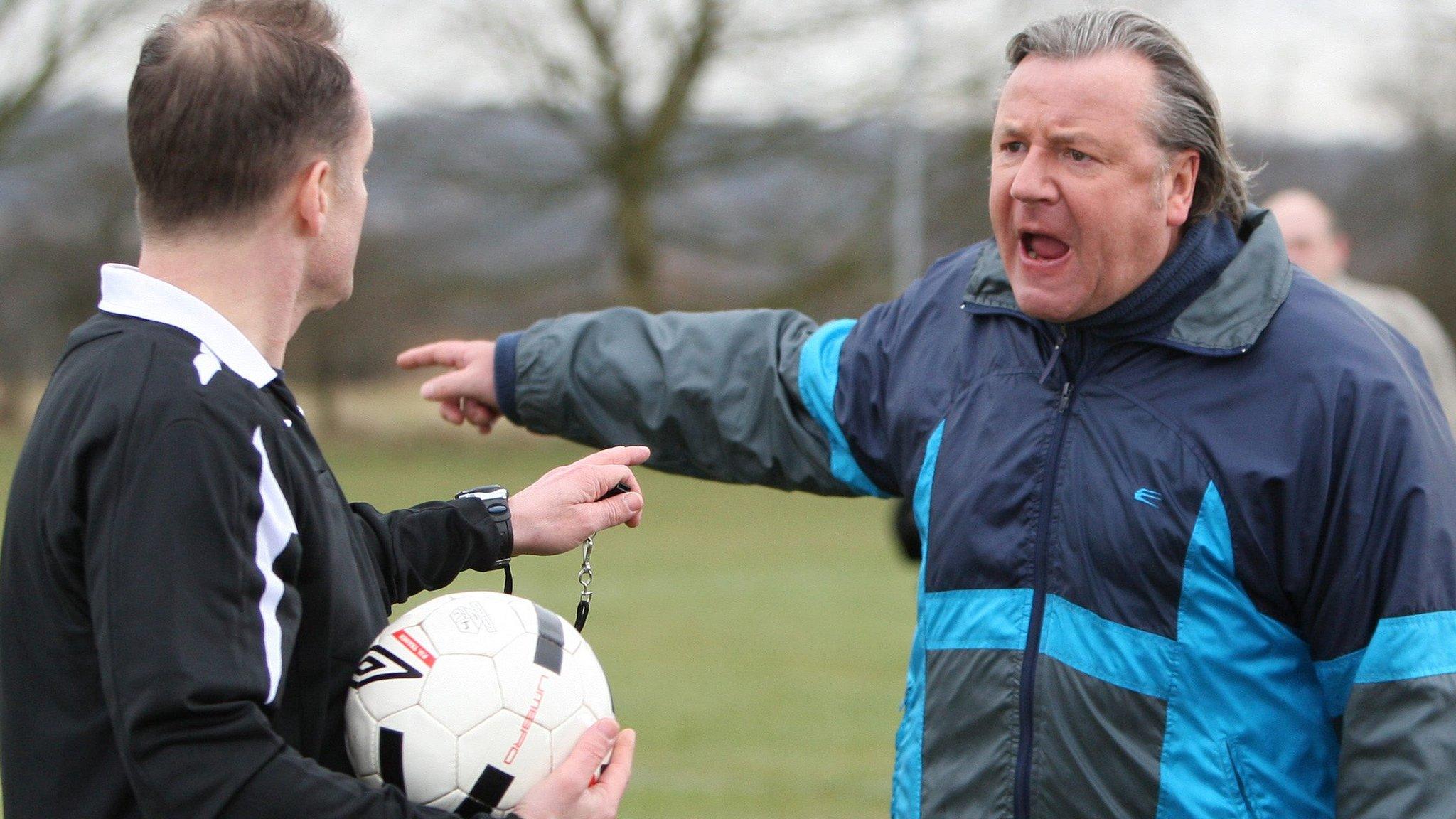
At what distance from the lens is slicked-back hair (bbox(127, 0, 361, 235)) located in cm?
194

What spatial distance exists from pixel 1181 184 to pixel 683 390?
1086mm

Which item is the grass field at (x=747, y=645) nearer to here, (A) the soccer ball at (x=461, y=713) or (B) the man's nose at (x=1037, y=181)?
(A) the soccer ball at (x=461, y=713)

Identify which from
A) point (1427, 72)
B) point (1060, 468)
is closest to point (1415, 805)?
point (1060, 468)

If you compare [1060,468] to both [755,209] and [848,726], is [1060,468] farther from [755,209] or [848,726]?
[755,209]

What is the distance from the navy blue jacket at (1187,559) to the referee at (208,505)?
2.50 feet

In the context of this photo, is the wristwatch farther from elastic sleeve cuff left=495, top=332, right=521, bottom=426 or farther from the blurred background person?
the blurred background person

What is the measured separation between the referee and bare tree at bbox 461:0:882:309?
22688mm

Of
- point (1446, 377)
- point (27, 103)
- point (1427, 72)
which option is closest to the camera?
point (1446, 377)

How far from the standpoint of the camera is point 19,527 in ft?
6.24

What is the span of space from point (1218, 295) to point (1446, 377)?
506cm

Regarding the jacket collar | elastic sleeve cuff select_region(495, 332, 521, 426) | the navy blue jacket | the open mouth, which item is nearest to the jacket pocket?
the navy blue jacket

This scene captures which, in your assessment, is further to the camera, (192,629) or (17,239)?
(17,239)

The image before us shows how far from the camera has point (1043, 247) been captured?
274cm

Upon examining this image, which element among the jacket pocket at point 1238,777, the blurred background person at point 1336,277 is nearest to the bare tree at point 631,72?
the blurred background person at point 1336,277
